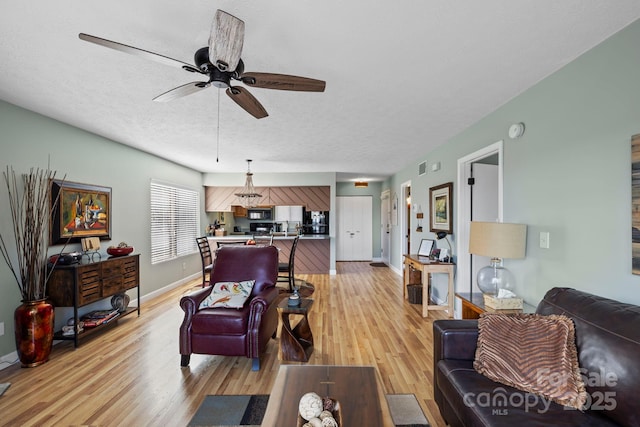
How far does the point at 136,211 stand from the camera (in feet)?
14.7

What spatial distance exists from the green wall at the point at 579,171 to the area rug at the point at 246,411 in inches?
55.5

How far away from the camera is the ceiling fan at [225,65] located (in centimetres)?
133

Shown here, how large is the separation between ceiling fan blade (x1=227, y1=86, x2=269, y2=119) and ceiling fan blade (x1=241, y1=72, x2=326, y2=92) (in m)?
0.11

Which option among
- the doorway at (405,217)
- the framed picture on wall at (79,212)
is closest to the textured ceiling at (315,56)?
the framed picture on wall at (79,212)

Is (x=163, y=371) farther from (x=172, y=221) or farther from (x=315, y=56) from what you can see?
(x=172, y=221)

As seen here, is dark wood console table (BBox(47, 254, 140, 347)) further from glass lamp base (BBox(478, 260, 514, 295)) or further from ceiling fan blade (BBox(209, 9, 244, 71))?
glass lamp base (BBox(478, 260, 514, 295))

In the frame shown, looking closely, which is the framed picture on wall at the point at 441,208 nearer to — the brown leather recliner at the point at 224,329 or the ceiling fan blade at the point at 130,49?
the brown leather recliner at the point at 224,329

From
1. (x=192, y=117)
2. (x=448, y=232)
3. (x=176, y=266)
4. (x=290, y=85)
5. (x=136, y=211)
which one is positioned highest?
(x=192, y=117)

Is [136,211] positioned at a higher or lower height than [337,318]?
higher

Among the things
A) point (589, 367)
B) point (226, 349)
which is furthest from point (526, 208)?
point (226, 349)

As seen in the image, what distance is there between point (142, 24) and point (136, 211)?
3.60 meters

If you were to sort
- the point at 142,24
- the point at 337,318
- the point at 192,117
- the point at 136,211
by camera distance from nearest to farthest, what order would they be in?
the point at 142,24, the point at 192,117, the point at 337,318, the point at 136,211

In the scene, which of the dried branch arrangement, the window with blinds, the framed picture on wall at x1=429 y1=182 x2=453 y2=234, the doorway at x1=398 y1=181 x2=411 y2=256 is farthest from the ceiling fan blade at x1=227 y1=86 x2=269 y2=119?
the doorway at x1=398 y1=181 x2=411 y2=256

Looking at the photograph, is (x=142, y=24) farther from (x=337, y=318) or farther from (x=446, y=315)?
(x=446, y=315)
